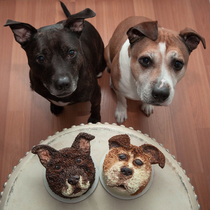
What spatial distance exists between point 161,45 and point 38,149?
105 cm

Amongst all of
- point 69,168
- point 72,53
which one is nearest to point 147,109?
point 72,53

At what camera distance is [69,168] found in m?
1.12

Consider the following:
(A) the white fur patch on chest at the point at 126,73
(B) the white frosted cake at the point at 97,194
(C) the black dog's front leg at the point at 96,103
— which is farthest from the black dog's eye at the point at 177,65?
(C) the black dog's front leg at the point at 96,103

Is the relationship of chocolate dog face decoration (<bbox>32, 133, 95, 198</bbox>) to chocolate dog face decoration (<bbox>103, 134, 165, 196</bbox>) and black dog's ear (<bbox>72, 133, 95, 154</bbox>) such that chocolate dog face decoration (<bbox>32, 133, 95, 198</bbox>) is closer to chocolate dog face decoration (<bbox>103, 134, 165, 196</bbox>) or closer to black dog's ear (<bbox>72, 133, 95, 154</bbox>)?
black dog's ear (<bbox>72, 133, 95, 154</bbox>)

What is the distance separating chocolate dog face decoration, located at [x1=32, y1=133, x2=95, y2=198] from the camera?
1.08 meters

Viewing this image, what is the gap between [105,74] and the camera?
2.64 meters

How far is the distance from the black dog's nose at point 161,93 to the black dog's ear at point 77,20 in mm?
691

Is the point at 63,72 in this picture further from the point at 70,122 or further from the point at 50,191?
the point at 70,122

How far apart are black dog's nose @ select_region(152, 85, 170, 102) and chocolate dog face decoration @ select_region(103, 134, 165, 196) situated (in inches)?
16.5

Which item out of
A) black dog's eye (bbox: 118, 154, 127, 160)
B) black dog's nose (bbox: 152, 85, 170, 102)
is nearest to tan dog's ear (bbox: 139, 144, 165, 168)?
black dog's eye (bbox: 118, 154, 127, 160)

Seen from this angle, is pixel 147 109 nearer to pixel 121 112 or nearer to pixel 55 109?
pixel 121 112

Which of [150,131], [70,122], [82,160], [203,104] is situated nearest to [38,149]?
[82,160]

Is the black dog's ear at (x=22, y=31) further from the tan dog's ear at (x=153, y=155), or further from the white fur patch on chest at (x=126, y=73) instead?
the tan dog's ear at (x=153, y=155)

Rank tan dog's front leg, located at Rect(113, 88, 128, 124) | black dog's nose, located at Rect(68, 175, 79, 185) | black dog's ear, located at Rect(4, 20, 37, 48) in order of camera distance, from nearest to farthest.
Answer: black dog's nose, located at Rect(68, 175, 79, 185), black dog's ear, located at Rect(4, 20, 37, 48), tan dog's front leg, located at Rect(113, 88, 128, 124)
